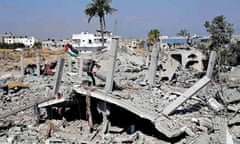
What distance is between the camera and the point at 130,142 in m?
9.02

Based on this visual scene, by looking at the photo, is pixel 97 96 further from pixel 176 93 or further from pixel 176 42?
pixel 176 42

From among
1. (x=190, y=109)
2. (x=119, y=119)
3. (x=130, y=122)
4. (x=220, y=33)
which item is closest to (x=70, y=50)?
(x=119, y=119)

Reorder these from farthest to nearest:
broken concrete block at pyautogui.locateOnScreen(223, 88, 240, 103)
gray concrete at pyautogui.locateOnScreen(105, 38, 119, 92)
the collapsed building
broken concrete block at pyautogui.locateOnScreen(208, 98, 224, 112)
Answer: broken concrete block at pyautogui.locateOnScreen(223, 88, 240, 103) < broken concrete block at pyautogui.locateOnScreen(208, 98, 224, 112) < gray concrete at pyautogui.locateOnScreen(105, 38, 119, 92) < the collapsed building

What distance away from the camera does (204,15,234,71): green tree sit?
931 inches

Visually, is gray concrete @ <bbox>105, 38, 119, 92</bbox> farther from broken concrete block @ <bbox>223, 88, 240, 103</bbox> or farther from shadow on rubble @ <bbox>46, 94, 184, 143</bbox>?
broken concrete block @ <bbox>223, 88, 240, 103</bbox>

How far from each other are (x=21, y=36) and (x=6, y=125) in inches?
4632

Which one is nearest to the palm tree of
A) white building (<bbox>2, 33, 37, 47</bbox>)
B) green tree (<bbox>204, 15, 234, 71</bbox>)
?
green tree (<bbox>204, 15, 234, 71</bbox>)

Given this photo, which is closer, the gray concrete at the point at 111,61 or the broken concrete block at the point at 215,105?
the gray concrete at the point at 111,61

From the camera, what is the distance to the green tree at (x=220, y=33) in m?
23.6

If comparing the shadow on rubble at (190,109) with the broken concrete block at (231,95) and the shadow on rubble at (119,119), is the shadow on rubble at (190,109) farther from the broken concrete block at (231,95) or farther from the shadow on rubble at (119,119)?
the broken concrete block at (231,95)

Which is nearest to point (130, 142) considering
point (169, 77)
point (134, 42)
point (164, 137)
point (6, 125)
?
point (164, 137)

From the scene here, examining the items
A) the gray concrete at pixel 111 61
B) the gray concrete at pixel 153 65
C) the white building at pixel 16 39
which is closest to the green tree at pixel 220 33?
the gray concrete at pixel 153 65

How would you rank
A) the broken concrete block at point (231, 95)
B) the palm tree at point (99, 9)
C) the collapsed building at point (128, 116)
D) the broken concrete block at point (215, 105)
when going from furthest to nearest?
the palm tree at point (99, 9)
the broken concrete block at point (231, 95)
the broken concrete block at point (215, 105)
the collapsed building at point (128, 116)

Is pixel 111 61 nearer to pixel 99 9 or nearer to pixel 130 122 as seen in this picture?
pixel 130 122
